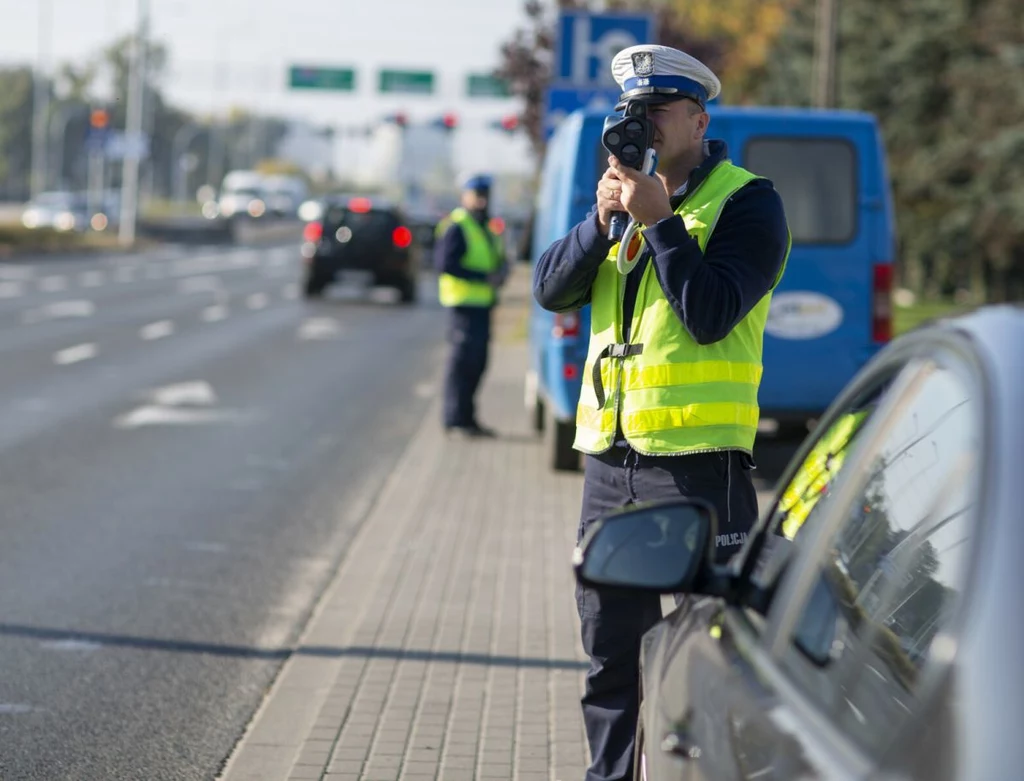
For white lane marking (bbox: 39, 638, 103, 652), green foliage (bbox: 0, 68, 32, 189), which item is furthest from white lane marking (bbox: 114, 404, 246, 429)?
green foliage (bbox: 0, 68, 32, 189)

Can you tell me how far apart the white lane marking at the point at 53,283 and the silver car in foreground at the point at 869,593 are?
31.6m

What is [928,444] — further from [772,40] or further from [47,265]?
[772,40]

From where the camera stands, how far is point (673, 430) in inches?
164

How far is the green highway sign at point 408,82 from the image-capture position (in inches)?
3236

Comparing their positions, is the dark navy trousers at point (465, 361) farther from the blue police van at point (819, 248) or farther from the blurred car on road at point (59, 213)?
the blurred car on road at point (59, 213)

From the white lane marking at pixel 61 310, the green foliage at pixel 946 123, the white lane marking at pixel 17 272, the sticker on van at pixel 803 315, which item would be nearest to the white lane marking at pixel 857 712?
the sticker on van at pixel 803 315

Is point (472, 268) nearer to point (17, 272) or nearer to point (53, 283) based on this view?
point (53, 283)

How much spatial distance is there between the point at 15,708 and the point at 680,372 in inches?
110

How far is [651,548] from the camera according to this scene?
2.97 m

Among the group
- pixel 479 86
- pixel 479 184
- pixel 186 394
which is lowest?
pixel 186 394

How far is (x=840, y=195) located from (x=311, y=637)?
498 centimetres

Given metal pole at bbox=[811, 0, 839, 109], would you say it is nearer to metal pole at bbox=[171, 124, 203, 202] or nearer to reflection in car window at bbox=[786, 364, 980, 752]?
reflection in car window at bbox=[786, 364, 980, 752]

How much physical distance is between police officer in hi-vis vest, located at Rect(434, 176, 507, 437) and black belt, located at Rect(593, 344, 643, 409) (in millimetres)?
9189

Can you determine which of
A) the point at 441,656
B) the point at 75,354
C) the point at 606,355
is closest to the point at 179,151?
the point at 75,354
